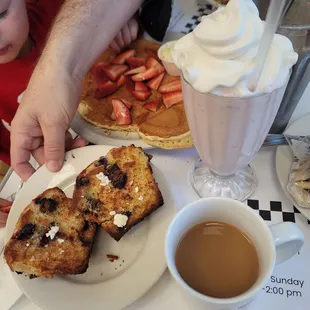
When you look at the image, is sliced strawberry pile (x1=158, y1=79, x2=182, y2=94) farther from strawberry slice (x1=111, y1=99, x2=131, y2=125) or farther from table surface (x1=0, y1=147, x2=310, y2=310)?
table surface (x1=0, y1=147, x2=310, y2=310)

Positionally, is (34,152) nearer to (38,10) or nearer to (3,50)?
(3,50)

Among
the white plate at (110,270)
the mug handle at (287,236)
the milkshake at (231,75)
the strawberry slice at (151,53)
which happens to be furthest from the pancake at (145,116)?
the mug handle at (287,236)

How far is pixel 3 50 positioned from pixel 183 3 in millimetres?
590

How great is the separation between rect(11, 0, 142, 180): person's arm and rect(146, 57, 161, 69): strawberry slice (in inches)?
5.2

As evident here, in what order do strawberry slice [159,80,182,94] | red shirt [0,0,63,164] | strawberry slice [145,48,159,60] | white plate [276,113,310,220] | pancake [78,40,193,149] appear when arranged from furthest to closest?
red shirt [0,0,63,164]
strawberry slice [145,48,159,60]
strawberry slice [159,80,182,94]
pancake [78,40,193,149]
white plate [276,113,310,220]

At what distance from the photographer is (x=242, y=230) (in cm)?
66

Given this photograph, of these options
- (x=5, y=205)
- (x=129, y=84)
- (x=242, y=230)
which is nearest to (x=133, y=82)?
(x=129, y=84)

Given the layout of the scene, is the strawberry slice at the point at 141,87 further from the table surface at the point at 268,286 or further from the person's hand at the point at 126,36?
the table surface at the point at 268,286

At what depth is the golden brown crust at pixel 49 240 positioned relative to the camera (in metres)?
0.72

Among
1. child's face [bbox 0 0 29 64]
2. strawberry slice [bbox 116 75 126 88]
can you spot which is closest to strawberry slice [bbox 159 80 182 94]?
strawberry slice [bbox 116 75 126 88]

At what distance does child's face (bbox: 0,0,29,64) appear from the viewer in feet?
3.48

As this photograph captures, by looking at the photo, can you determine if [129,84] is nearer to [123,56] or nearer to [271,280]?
[123,56]

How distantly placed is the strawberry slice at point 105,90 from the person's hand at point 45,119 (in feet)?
0.40

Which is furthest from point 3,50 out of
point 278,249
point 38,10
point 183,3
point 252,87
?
point 278,249
